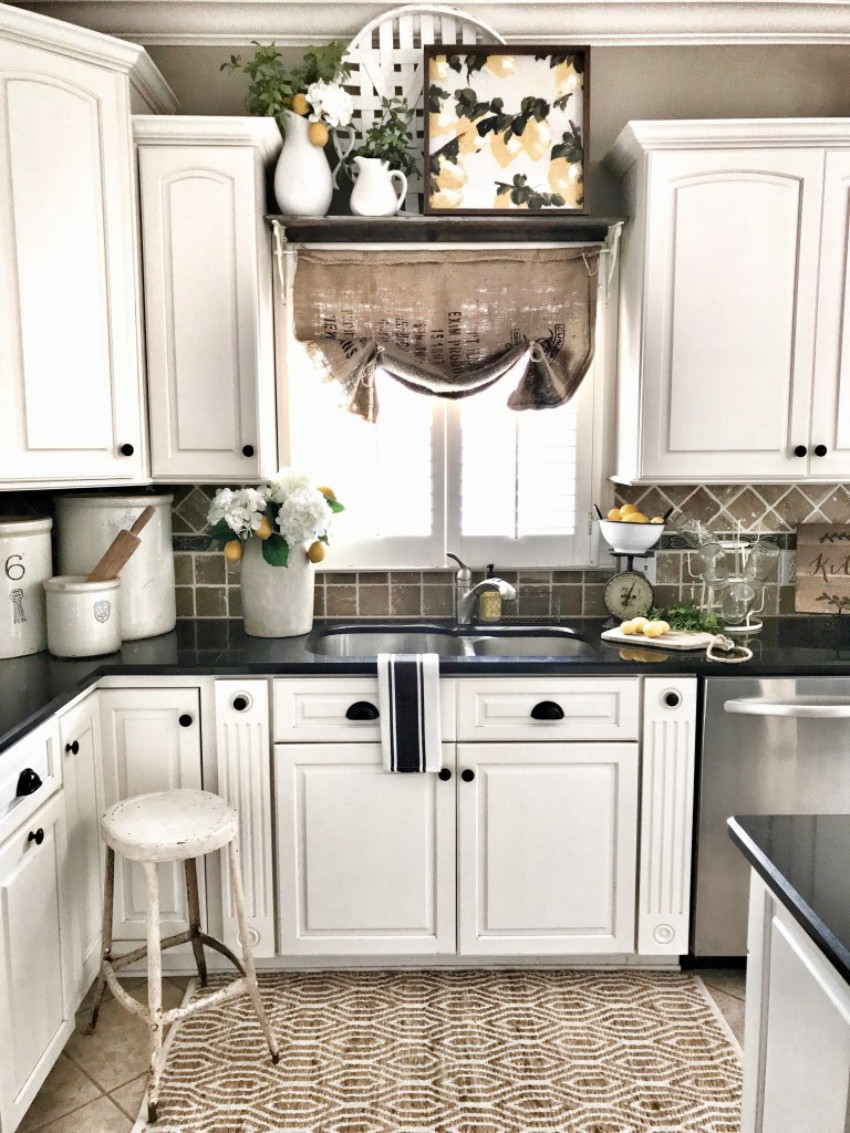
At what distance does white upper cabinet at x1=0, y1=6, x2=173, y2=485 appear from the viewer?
2160 mm

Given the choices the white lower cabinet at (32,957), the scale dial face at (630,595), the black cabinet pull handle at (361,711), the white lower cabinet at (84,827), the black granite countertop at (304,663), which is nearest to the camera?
the white lower cabinet at (32,957)

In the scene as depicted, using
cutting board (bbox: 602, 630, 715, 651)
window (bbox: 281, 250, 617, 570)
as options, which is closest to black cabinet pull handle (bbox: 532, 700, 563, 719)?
cutting board (bbox: 602, 630, 715, 651)

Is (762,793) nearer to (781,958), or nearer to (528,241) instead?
(781,958)

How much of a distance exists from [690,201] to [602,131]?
0.51 meters

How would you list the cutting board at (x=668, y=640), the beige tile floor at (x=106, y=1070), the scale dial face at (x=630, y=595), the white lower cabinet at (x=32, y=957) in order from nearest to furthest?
the white lower cabinet at (x=32, y=957) → the beige tile floor at (x=106, y=1070) → the cutting board at (x=668, y=640) → the scale dial face at (x=630, y=595)

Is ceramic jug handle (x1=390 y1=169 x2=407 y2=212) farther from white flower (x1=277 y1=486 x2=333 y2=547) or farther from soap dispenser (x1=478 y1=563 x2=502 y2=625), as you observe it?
soap dispenser (x1=478 y1=563 x2=502 y2=625)

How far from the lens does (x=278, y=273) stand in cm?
273

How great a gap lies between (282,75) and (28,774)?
1.96 m

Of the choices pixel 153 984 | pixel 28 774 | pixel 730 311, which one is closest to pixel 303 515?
pixel 28 774

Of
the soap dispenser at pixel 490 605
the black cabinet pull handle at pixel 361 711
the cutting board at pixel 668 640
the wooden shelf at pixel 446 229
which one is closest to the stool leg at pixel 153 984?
the black cabinet pull handle at pixel 361 711

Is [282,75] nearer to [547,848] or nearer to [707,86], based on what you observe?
[707,86]

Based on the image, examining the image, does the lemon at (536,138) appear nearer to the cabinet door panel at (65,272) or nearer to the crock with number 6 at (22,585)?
the cabinet door panel at (65,272)

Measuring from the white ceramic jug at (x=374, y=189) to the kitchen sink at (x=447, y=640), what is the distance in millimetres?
1243

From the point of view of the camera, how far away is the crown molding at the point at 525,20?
8.70ft
